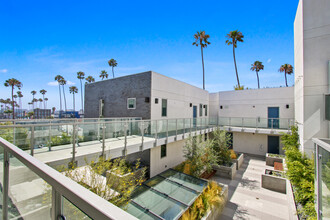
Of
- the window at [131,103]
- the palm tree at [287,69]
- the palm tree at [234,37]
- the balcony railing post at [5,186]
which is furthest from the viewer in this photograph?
the palm tree at [287,69]

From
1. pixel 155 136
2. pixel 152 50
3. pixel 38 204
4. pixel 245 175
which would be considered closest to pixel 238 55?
pixel 152 50

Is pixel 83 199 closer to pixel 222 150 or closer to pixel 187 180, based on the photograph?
pixel 187 180

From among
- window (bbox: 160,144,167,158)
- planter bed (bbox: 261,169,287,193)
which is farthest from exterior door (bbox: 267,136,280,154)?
window (bbox: 160,144,167,158)

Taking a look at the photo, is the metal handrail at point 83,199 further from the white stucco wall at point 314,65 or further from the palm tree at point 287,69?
the palm tree at point 287,69

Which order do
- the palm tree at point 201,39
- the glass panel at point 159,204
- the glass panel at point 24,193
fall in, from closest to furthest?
the glass panel at point 24,193, the glass panel at point 159,204, the palm tree at point 201,39

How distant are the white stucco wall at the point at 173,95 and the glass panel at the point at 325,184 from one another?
10247 millimetres

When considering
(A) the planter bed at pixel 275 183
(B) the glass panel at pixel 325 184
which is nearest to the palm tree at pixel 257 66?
(A) the planter bed at pixel 275 183

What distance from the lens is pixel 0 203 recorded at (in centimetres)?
208

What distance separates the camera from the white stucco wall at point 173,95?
1236 centimetres

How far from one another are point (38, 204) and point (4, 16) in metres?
14.1

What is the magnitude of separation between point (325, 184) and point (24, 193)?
4.07m

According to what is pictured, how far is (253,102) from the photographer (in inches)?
749

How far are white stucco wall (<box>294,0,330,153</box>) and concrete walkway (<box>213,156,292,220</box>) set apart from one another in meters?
3.33

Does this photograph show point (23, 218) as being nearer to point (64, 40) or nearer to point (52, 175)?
point (52, 175)
